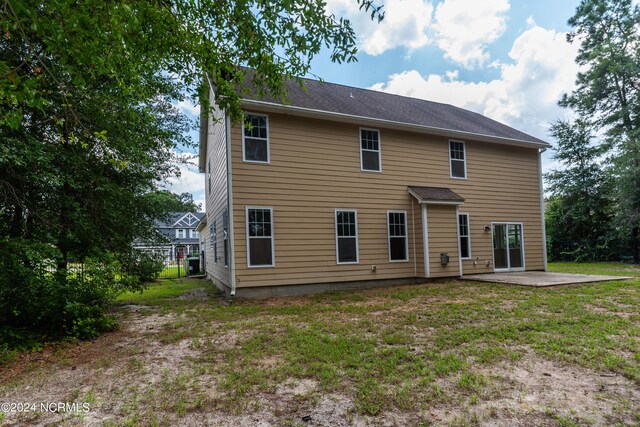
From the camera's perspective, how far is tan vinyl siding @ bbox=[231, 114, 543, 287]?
8.90m

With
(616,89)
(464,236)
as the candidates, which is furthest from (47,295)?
(616,89)

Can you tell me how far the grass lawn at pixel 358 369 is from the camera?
2.74 m

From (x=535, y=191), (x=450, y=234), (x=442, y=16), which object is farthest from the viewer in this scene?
(x=535, y=191)

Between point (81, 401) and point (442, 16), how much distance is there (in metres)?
11.3

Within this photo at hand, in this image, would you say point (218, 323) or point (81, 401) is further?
point (218, 323)

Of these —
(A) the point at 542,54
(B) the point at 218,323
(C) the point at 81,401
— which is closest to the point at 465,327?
(B) the point at 218,323

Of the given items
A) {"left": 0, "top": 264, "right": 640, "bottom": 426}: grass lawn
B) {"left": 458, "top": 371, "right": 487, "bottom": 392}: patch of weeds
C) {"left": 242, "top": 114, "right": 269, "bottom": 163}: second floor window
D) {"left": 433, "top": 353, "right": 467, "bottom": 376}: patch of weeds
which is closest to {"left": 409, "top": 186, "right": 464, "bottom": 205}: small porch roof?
{"left": 0, "top": 264, "right": 640, "bottom": 426}: grass lawn

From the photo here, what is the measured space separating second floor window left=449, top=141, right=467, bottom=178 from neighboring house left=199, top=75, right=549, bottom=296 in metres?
0.04

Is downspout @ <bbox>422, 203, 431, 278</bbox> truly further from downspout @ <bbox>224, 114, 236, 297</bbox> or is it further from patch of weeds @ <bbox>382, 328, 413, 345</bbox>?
patch of weeds @ <bbox>382, 328, 413, 345</bbox>

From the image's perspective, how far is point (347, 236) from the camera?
9.81 meters

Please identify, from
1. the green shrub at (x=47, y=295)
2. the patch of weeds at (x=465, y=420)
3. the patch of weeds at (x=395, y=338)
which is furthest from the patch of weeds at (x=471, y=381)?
the green shrub at (x=47, y=295)

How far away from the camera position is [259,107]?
8.70 m

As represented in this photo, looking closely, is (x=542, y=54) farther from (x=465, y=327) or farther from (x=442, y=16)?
(x=465, y=327)

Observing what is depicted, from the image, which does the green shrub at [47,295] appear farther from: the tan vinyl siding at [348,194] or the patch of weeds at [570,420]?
the patch of weeds at [570,420]
